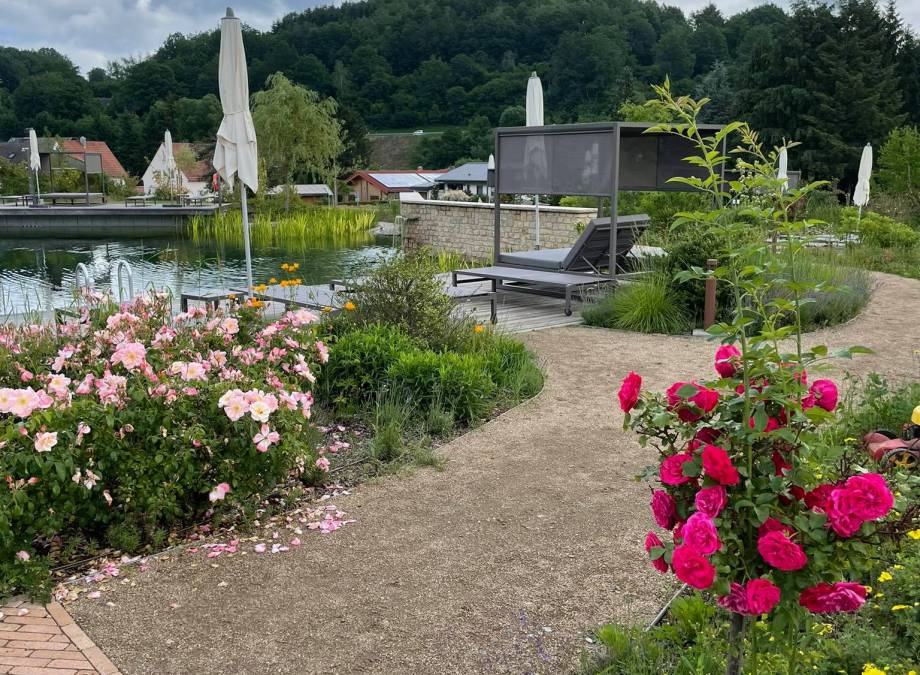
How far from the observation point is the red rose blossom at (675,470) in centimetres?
194

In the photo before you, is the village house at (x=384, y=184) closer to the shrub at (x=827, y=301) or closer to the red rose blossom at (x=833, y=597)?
the shrub at (x=827, y=301)

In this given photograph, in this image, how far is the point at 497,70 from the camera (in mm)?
58438

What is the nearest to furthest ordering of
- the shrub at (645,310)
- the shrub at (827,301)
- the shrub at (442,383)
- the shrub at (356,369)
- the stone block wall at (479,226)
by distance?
the shrub at (442,383) → the shrub at (356,369) → the shrub at (645,310) → the shrub at (827,301) → the stone block wall at (479,226)

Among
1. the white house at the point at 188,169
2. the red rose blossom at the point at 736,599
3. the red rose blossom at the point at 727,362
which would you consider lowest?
the red rose blossom at the point at 736,599

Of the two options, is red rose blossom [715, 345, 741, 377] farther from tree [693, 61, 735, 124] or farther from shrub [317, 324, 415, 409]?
tree [693, 61, 735, 124]

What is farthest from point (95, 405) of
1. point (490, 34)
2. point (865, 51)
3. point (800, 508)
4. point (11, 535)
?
point (490, 34)

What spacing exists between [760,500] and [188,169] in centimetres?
5320

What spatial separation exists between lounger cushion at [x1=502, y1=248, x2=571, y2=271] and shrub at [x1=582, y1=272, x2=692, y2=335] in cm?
144

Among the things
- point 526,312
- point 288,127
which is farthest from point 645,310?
point 288,127

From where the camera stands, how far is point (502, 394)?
565 cm

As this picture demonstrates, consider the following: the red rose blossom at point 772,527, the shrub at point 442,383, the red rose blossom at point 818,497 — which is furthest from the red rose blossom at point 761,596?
the shrub at point 442,383

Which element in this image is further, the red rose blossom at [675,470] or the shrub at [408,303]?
the shrub at [408,303]

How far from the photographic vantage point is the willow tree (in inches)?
1323

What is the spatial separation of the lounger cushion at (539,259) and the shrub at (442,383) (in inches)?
185
